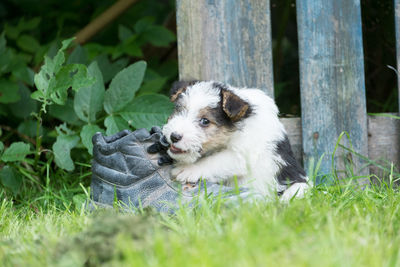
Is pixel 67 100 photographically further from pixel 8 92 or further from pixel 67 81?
pixel 67 81

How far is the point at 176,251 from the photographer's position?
179 centimetres

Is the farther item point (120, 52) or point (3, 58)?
point (120, 52)

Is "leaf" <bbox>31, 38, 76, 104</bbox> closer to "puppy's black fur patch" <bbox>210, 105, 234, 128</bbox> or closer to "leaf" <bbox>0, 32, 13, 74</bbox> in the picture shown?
"leaf" <bbox>0, 32, 13, 74</bbox>

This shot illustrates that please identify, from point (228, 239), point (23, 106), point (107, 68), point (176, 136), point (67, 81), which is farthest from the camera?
point (107, 68)

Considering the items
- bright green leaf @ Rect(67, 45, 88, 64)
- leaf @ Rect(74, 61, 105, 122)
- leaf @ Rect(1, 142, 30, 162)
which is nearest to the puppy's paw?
leaf @ Rect(74, 61, 105, 122)

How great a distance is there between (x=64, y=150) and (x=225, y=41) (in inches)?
53.8


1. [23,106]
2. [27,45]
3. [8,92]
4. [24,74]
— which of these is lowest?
[23,106]

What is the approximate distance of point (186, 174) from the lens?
3094 millimetres

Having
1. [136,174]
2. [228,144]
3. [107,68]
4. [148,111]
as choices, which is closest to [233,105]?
[228,144]

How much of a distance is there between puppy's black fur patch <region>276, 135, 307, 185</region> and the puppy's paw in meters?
0.51

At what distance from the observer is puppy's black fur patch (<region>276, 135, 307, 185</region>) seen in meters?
3.19

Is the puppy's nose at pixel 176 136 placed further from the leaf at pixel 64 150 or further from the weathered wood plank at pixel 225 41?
the leaf at pixel 64 150

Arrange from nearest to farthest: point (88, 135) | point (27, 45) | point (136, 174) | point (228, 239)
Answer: point (228, 239) < point (136, 174) < point (88, 135) < point (27, 45)

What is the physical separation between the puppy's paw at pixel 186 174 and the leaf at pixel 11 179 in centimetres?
128
